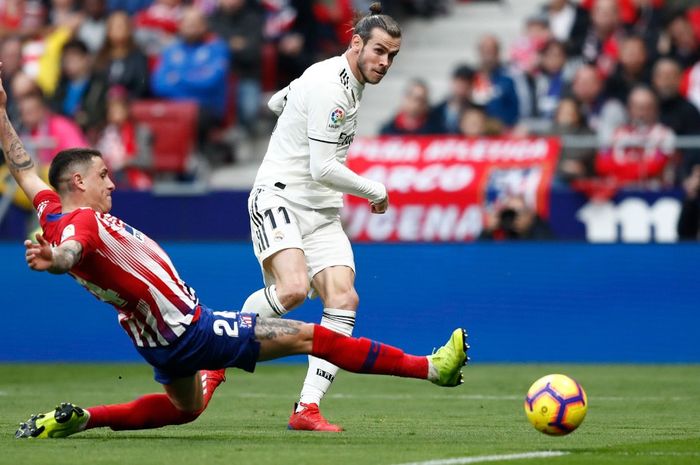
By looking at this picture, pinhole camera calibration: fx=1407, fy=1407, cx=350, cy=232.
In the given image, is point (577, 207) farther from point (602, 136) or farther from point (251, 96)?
point (251, 96)

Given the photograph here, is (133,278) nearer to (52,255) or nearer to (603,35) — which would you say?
(52,255)

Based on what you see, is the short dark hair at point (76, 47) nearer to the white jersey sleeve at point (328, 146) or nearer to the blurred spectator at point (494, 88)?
the blurred spectator at point (494, 88)

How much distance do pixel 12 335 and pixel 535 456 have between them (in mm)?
8274

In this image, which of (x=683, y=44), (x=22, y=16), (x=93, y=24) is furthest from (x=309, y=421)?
(x=22, y=16)

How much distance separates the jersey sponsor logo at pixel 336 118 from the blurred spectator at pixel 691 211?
280 inches

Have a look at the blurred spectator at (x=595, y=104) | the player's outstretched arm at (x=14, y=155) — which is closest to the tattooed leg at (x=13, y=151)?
the player's outstretched arm at (x=14, y=155)

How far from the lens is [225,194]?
16.3 m

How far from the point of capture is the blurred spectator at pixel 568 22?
57.9 feet

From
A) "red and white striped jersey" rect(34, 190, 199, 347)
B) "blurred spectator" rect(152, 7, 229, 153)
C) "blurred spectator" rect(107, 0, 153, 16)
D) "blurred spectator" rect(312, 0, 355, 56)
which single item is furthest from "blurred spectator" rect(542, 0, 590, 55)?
"red and white striped jersey" rect(34, 190, 199, 347)

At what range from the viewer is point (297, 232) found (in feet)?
28.9

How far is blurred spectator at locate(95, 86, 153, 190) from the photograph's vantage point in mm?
17078

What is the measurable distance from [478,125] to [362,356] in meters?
9.06

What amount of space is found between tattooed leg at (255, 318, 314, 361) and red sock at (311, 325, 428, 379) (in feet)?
0.16

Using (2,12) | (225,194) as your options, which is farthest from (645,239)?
(2,12)
